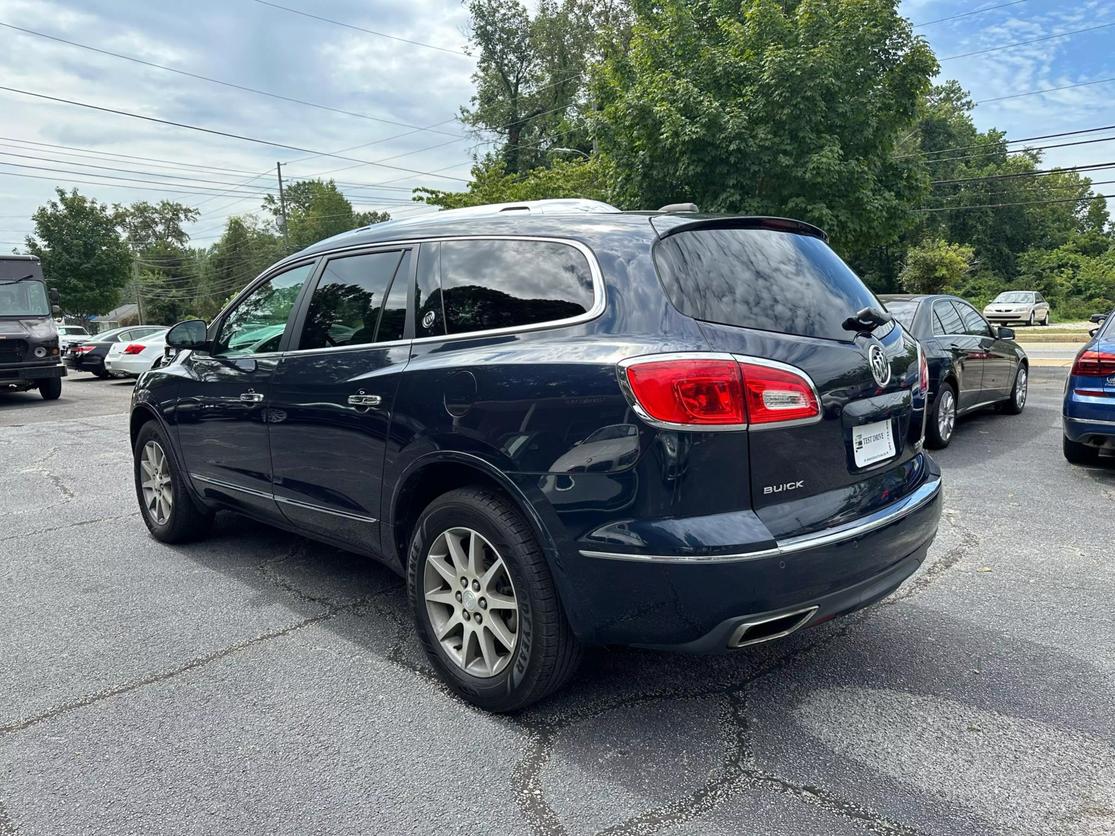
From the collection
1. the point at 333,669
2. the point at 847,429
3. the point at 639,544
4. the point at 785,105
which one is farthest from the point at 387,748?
the point at 785,105

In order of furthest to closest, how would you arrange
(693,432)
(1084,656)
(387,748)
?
(1084,656) < (387,748) < (693,432)

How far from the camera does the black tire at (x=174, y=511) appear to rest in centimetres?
488

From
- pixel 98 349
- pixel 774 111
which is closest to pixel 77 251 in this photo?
pixel 98 349

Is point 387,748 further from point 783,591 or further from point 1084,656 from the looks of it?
point 1084,656

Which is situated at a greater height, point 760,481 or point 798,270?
point 798,270

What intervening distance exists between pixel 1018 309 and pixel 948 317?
1148 inches

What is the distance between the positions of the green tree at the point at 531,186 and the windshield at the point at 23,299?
1006cm

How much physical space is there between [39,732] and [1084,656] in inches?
157

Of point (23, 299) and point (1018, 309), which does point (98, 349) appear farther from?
point (1018, 309)

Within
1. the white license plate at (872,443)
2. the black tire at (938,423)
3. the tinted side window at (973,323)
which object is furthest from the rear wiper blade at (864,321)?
the tinted side window at (973,323)

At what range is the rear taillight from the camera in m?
2.41

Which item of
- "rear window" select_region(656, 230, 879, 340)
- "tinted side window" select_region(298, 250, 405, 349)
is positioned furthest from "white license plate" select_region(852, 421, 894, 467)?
"tinted side window" select_region(298, 250, 405, 349)

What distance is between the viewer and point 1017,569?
4.32 metres

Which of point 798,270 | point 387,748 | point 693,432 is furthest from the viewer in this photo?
point 798,270
